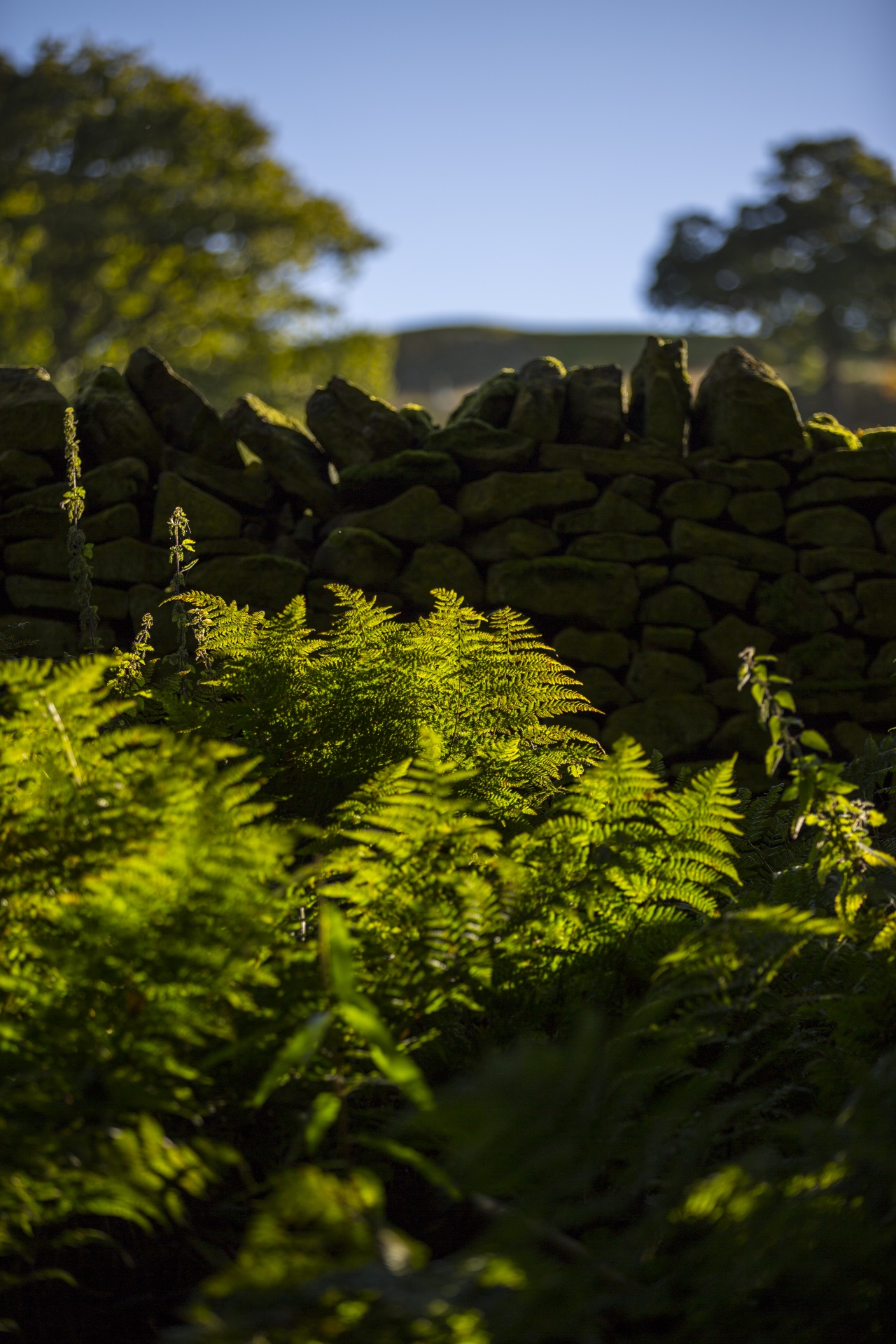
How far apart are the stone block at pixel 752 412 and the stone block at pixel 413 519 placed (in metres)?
1.49

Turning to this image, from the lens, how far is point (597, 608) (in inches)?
170

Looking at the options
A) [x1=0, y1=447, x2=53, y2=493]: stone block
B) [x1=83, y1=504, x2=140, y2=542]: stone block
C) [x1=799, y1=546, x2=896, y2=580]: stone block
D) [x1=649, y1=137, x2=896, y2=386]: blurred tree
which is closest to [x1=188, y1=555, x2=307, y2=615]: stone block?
[x1=83, y1=504, x2=140, y2=542]: stone block

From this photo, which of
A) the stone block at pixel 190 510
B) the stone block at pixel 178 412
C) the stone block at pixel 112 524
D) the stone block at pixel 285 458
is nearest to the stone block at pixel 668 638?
the stone block at pixel 285 458

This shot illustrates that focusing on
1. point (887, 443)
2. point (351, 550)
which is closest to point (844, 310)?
point (887, 443)

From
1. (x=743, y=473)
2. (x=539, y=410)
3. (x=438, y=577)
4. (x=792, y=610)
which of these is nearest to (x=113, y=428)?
(x=438, y=577)

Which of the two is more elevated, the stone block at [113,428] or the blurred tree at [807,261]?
the blurred tree at [807,261]

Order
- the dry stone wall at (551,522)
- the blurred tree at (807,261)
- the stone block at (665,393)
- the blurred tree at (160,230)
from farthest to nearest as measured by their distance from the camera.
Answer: the blurred tree at (807,261) < the blurred tree at (160,230) < the stone block at (665,393) < the dry stone wall at (551,522)

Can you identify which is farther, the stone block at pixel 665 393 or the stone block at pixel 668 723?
the stone block at pixel 665 393

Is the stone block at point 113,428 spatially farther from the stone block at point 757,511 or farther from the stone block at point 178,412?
the stone block at point 757,511

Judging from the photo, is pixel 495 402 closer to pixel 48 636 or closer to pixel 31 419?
pixel 31 419

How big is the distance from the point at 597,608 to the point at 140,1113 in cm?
341

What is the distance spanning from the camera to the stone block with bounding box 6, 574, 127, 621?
13.3 ft

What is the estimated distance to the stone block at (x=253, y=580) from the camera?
409 cm

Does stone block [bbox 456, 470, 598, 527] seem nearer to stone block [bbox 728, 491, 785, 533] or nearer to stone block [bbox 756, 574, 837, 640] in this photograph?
stone block [bbox 728, 491, 785, 533]
